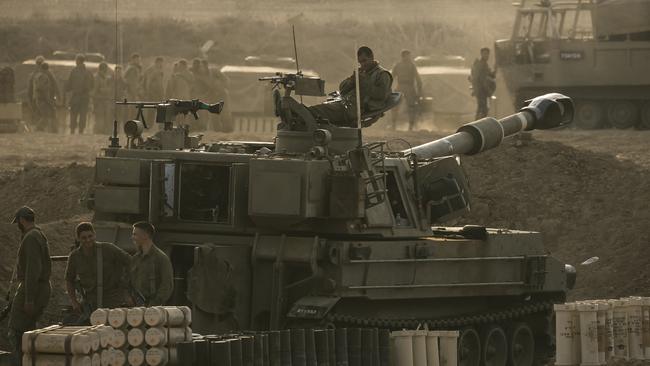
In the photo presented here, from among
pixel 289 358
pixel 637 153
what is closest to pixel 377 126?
→ pixel 637 153

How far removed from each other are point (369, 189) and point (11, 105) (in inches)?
971

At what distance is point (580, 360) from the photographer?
1889 cm

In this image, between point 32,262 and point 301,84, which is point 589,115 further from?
point 32,262

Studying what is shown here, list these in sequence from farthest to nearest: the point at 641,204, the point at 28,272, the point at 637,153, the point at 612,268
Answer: the point at 637,153 → the point at 641,204 → the point at 612,268 → the point at 28,272

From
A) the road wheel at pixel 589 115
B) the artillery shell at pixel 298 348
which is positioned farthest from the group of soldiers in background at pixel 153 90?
the artillery shell at pixel 298 348

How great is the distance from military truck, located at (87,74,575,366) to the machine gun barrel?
1253 mm

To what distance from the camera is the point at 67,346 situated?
15.3 metres

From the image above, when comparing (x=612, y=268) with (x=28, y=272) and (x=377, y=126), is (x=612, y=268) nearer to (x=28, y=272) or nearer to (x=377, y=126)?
(x=28, y=272)

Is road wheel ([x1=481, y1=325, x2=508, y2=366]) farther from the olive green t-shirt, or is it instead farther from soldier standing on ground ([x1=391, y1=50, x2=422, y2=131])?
soldier standing on ground ([x1=391, y1=50, x2=422, y2=131])

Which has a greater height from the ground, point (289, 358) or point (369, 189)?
point (369, 189)

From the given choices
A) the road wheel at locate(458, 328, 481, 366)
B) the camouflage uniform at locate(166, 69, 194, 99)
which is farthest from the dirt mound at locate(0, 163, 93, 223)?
the camouflage uniform at locate(166, 69, 194, 99)

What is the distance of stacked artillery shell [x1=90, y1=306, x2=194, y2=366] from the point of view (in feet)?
51.3

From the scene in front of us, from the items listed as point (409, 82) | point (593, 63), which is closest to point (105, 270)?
point (593, 63)

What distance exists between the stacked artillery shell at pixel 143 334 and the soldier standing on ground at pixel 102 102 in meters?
27.2
